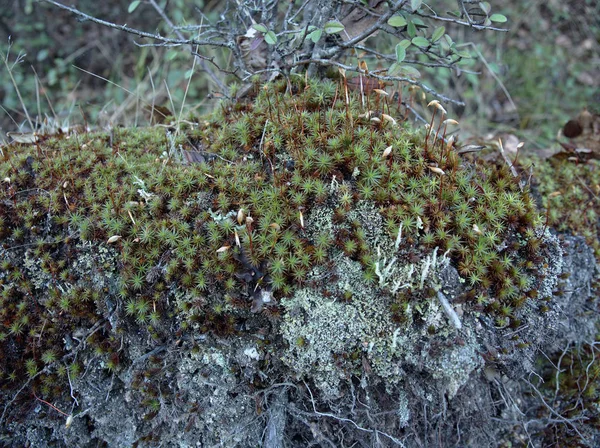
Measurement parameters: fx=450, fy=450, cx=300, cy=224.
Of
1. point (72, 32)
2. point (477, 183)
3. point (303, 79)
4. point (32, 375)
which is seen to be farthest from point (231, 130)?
point (72, 32)

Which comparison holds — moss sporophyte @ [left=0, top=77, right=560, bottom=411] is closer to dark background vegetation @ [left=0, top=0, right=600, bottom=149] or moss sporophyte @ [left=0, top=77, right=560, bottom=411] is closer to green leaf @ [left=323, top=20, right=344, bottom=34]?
green leaf @ [left=323, top=20, right=344, bottom=34]

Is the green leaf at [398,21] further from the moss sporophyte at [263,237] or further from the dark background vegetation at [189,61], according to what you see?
the dark background vegetation at [189,61]

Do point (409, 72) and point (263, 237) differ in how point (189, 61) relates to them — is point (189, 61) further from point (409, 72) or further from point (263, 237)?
point (263, 237)

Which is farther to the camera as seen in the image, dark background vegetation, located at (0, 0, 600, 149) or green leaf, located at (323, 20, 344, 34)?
dark background vegetation, located at (0, 0, 600, 149)

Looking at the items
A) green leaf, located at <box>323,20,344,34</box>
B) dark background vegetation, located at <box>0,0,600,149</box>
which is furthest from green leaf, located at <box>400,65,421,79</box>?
dark background vegetation, located at <box>0,0,600,149</box>

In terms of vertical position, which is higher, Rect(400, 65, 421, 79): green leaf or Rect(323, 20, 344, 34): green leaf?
Rect(323, 20, 344, 34): green leaf

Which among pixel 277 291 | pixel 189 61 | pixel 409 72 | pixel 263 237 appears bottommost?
pixel 189 61

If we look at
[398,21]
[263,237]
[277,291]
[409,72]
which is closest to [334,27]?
[398,21]

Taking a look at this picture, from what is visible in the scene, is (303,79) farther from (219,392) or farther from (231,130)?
(219,392)
